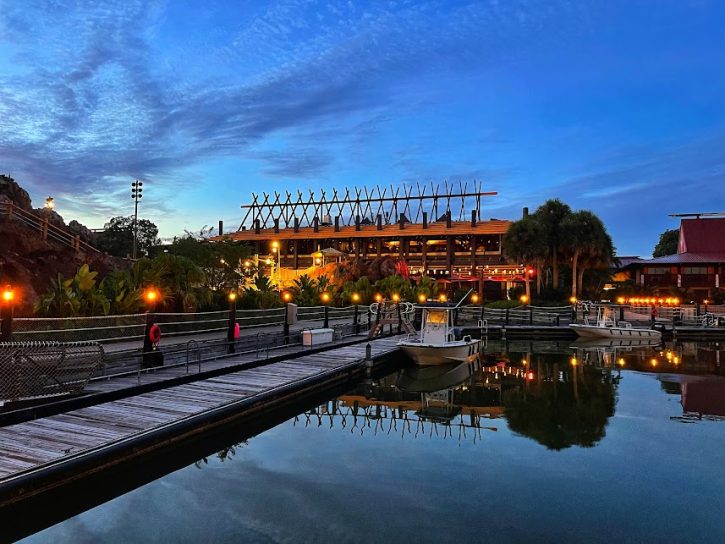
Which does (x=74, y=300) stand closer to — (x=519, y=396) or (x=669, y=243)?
(x=519, y=396)

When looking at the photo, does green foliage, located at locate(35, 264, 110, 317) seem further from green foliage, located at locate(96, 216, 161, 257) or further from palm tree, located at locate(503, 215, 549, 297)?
green foliage, located at locate(96, 216, 161, 257)

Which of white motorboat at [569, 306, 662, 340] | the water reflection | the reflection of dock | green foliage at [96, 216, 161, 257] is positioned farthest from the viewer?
green foliage at [96, 216, 161, 257]

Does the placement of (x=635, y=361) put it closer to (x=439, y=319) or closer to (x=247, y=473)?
(x=439, y=319)

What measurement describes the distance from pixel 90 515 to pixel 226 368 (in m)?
9.28

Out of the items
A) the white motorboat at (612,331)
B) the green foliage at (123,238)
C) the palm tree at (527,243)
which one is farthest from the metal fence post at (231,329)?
the green foliage at (123,238)

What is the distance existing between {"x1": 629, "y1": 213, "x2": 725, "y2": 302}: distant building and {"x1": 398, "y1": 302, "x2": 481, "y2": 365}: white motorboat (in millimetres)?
44670

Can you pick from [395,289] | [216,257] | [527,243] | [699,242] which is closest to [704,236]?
[699,242]

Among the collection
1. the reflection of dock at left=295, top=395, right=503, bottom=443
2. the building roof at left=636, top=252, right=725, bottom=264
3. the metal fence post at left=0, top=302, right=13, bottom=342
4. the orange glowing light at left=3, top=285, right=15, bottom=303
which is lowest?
the reflection of dock at left=295, top=395, right=503, bottom=443

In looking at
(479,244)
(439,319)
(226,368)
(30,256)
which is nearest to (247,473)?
(226,368)

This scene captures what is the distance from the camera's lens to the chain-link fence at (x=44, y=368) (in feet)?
38.7

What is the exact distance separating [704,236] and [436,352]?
58135 mm

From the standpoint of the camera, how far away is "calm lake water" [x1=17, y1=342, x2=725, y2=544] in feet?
31.8

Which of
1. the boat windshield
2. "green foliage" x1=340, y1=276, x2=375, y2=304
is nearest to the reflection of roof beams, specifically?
the boat windshield

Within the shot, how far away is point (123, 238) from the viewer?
75.9 m
